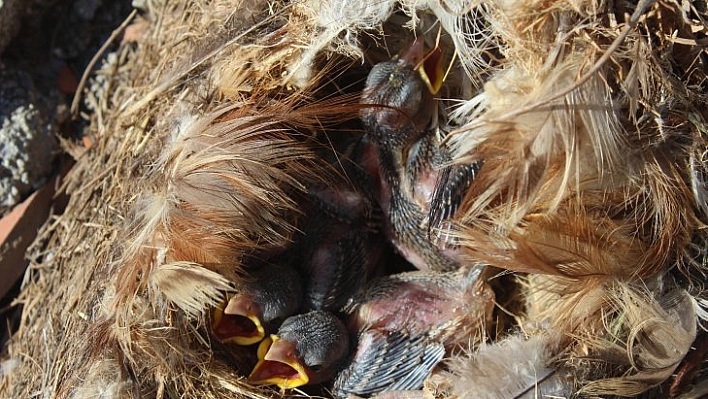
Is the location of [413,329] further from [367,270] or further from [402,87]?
[402,87]

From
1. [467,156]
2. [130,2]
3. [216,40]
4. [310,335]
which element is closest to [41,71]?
[130,2]

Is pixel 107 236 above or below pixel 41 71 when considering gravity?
below

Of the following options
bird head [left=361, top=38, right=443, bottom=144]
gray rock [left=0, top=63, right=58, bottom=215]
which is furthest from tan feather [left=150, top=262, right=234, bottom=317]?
gray rock [left=0, top=63, right=58, bottom=215]

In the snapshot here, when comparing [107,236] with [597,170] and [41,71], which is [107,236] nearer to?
[41,71]

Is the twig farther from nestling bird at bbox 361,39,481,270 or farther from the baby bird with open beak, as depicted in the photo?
the baby bird with open beak

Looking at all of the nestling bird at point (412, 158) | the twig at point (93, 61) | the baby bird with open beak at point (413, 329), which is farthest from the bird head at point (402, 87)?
the twig at point (93, 61)

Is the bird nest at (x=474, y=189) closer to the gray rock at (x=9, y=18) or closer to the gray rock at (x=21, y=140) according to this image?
the gray rock at (x=21, y=140)
